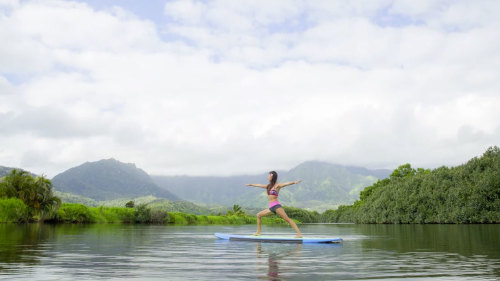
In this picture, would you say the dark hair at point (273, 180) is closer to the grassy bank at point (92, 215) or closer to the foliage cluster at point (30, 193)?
the grassy bank at point (92, 215)

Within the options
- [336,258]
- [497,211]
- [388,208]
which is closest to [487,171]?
[497,211]

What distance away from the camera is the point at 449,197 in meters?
61.7

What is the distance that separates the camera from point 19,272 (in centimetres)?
873

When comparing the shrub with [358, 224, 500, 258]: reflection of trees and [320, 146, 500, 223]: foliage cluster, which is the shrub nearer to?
[358, 224, 500, 258]: reflection of trees

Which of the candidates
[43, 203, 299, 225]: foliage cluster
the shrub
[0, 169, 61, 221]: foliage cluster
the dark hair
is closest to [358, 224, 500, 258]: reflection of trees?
the dark hair

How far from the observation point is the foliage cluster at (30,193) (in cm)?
5591

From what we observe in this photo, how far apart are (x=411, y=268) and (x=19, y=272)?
794 centimetres

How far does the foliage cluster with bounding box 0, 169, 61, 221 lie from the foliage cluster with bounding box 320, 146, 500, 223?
51419mm

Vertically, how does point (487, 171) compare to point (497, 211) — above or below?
above

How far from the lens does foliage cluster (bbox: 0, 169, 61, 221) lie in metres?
55.9

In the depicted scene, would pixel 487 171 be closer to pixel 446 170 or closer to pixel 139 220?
pixel 446 170

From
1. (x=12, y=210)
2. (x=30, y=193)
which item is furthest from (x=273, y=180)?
(x=30, y=193)

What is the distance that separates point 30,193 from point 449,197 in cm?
5503

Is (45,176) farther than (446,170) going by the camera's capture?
No
